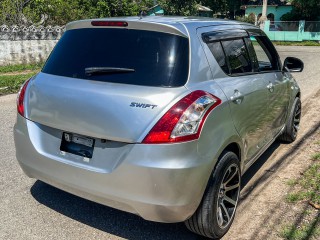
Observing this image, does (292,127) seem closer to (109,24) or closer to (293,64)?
(293,64)

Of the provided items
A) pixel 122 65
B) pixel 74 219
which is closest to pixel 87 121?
pixel 122 65

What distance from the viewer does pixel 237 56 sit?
355 cm

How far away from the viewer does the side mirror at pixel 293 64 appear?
4926 mm

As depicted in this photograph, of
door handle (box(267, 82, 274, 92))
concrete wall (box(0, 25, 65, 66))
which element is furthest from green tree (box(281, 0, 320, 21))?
door handle (box(267, 82, 274, 92))

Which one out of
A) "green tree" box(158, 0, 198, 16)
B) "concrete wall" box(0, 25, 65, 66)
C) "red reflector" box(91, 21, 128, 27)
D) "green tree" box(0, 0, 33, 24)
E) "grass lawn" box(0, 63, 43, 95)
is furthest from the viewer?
"green tree" box(158, 0, 198, 16)

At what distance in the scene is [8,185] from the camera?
13.0 ft

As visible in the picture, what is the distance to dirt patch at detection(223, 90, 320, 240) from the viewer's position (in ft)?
10.7

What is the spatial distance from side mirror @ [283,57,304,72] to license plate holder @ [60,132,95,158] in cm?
319

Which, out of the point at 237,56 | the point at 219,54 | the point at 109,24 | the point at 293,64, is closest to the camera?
the point at 109,24

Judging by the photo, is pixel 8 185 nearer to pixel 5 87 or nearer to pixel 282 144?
pixel 282 144

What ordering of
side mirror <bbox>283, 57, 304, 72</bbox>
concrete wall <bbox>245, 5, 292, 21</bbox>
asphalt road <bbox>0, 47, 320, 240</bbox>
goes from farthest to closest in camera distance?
concrete wall <bbox>245, 5, 292, 21</bbox>
side mirror <bbox>283, 57, 304, 72</bbox>
asphalt road <bbox>0, 47, 320, 240</bbox>

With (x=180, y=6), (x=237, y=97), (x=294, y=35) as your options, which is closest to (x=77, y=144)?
(x=237, y=97)

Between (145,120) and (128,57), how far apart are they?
583 millimetres

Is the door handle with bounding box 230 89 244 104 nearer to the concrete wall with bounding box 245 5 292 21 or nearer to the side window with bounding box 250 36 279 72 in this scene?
the side window with bounding box 250 36 279 72
